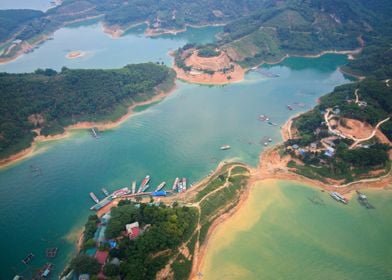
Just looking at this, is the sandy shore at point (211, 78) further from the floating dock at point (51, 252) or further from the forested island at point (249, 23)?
the floating dock at point (51, 252)

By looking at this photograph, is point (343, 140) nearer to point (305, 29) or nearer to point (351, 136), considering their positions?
point (351, 136)

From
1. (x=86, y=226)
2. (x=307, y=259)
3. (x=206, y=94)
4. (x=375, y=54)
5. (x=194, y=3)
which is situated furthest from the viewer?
(x=194, y=3)

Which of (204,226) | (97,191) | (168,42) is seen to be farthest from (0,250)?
(168,42)

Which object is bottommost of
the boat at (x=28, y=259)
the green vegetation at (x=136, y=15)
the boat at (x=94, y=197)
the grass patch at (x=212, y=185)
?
the grass patch at (x=212, y=185)

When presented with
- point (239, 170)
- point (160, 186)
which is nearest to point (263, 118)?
point (239, 170)

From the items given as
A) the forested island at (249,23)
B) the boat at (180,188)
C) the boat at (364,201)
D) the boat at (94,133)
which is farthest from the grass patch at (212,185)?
the forested island at (249,23)

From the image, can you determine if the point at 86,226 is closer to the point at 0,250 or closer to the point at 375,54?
the point at 0,250
